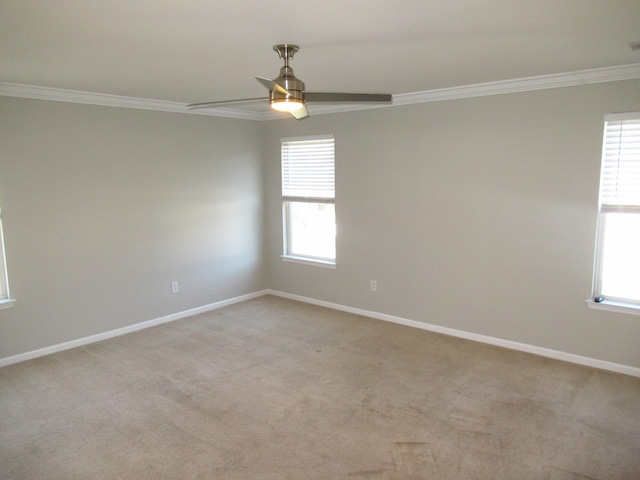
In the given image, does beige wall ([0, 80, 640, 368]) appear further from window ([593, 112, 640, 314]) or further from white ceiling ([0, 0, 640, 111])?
white ceiling ([0, 0, 640, 111])

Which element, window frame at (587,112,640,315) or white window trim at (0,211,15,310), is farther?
white window trim at (0,211,15,310)

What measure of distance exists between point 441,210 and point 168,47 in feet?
9.70

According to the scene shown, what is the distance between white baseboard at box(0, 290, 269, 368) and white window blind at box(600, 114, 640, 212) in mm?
4272

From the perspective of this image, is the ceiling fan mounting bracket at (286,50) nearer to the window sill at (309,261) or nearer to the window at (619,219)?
the window at (619,219)

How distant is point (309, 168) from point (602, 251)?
10.8 feet

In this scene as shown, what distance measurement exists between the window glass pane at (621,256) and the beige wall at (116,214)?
4.07 metres

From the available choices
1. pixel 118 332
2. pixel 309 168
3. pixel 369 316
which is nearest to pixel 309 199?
pixel 309 168

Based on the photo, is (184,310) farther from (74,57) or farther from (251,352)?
(74,57)

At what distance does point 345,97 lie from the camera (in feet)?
8.93

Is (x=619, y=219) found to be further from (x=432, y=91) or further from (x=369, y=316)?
(x=369, y=316)

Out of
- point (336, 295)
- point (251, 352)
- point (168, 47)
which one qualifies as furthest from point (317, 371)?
point (168, 47)

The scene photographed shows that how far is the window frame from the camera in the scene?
3506 millimetres

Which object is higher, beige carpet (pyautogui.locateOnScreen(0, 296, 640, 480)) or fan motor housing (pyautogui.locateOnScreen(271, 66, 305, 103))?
fan motor housing (pyautogui.locateOnScreen(271, 66, 305, 103))

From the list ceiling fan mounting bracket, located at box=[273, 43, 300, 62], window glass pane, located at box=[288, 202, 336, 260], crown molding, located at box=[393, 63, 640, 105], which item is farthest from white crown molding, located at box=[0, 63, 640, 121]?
ceiling fan mounting bracket, located at box=[273, 43, 300, 62]
